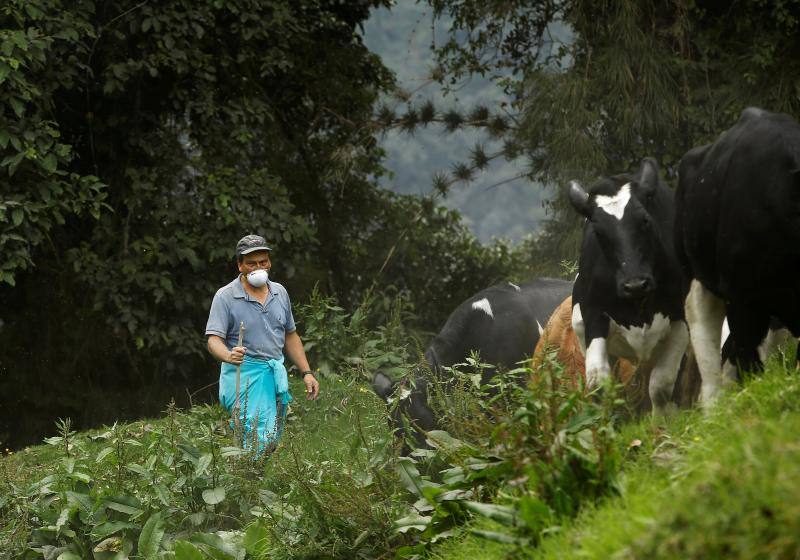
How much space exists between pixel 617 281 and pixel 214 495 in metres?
2.48

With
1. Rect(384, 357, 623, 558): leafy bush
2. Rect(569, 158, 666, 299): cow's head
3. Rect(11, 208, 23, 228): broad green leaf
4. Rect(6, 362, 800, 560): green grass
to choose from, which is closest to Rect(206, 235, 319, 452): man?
Rect(6, 362, 800, 560): green grass

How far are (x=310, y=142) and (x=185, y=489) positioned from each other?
36.8 feet

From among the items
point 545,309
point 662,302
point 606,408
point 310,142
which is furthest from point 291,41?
point 606,408

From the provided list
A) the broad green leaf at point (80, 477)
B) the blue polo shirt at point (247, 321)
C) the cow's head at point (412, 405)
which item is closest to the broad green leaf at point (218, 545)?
the broad green leaf at point (80, 477)

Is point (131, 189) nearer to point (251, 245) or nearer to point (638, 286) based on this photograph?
point (251, 245)

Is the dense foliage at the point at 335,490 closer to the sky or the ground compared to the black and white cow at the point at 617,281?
closer to the ground

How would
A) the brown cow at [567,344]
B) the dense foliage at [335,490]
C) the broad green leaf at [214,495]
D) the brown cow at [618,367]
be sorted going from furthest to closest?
the brown cow at [567,344] < the brown cow at [618,367] < the broad green leaf at [214,495] < the dense foliage at [335,490]

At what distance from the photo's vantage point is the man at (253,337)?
25.4 ft

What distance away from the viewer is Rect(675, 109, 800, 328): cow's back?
5031 mm

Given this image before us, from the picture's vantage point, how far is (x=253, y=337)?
785 cm

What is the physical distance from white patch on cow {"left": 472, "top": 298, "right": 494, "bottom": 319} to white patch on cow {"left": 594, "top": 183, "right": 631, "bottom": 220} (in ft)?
7.30

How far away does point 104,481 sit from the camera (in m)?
6.42

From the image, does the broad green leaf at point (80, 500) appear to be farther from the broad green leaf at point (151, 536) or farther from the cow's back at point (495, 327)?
the cow's back at point (495, 327)

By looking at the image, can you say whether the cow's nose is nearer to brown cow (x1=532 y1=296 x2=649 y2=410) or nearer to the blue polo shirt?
brown cow (x1=532 y1=296 x2=649 y2=410)
